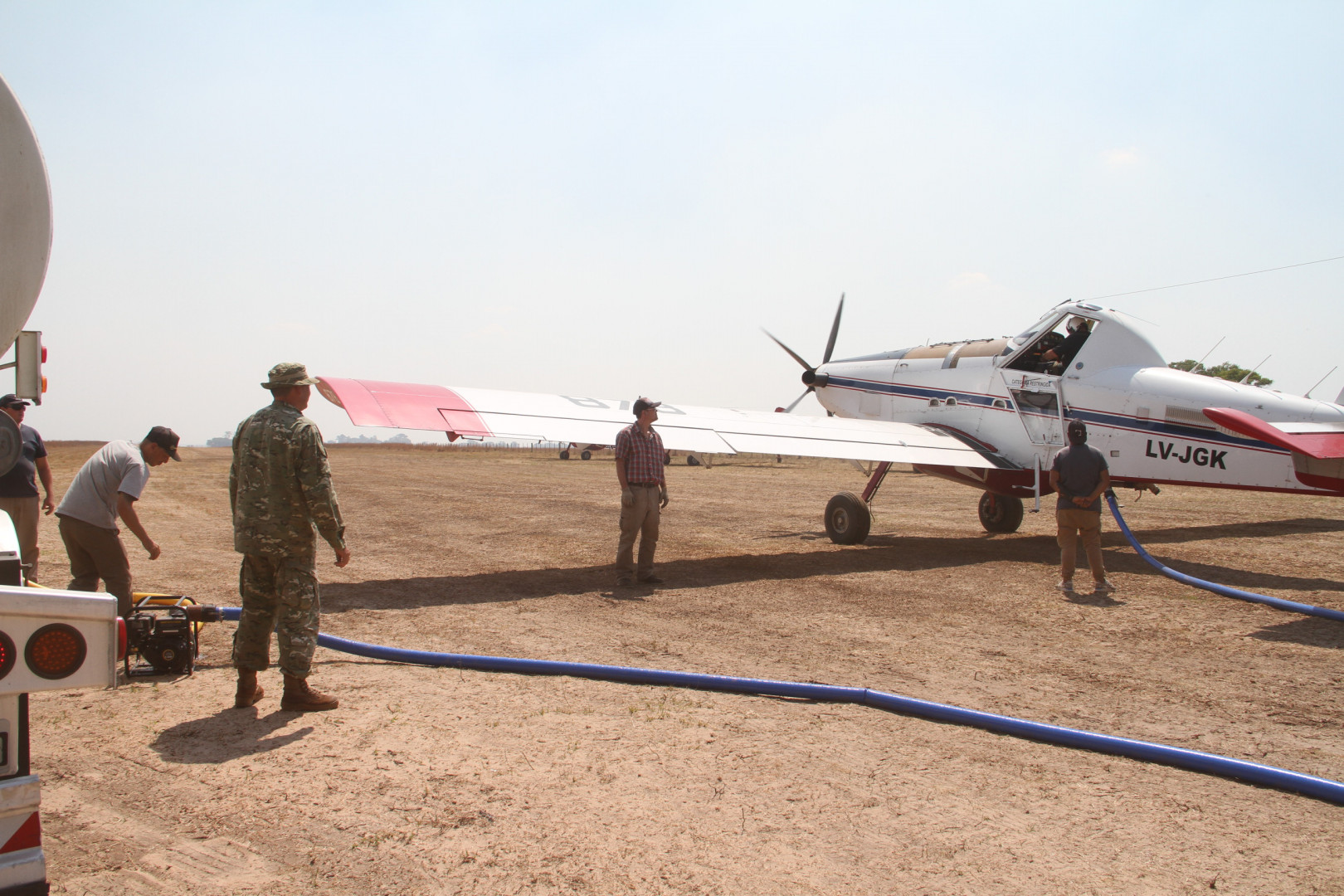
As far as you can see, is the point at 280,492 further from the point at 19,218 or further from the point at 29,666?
the point at 29,666

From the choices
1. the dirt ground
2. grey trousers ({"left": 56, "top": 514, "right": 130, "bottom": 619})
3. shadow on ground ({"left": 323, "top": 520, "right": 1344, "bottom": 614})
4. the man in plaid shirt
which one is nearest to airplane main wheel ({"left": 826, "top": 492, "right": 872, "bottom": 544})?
shadow on ground ({"left": 323, "top": 520, "right": 1344, "bottom": 614})

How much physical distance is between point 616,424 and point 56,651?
8031 mm

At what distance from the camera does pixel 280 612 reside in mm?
4816

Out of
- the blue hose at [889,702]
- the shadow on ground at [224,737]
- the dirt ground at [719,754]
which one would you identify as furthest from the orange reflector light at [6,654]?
the blue hose at [889,702]

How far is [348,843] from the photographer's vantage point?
3.20 metres

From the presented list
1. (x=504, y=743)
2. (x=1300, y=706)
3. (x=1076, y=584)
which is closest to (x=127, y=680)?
(x=504, y=743)

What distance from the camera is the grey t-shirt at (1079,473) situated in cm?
828

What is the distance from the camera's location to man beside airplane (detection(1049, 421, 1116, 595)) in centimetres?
827

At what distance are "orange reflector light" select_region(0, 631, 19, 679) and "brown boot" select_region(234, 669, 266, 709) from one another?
9.02 ft

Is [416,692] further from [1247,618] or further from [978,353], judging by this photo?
[978,353]

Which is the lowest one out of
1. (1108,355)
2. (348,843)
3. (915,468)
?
(348,843)

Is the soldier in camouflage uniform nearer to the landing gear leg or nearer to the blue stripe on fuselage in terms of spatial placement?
the landing gear leg

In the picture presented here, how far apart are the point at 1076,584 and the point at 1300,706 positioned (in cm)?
393

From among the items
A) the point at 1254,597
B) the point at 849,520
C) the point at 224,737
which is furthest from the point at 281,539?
the point at 849,520
